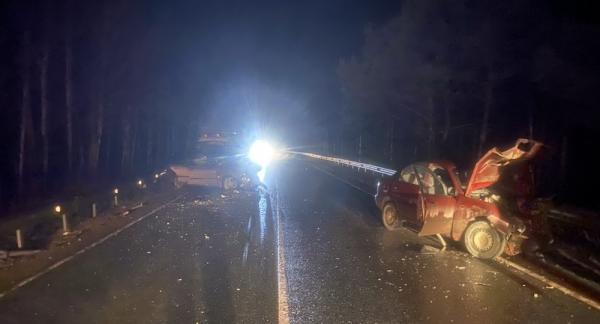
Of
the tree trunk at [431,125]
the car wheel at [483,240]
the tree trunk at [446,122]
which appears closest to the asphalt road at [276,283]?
the car wheel at [483,240]

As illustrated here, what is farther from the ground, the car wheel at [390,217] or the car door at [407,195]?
the car door at [407,195]

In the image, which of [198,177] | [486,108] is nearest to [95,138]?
[198,177]

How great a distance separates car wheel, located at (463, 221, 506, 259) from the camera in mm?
8203

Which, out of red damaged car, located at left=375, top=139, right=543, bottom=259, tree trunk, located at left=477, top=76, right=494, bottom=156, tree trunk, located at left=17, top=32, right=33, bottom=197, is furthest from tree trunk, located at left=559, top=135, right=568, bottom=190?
tree trunk, located at left=17, top=32, right=33, bottom=197

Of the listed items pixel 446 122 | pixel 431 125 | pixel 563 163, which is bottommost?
pixel 563 163

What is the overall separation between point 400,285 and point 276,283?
181 cm

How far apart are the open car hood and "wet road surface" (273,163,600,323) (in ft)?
4.52

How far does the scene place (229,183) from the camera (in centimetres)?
1858

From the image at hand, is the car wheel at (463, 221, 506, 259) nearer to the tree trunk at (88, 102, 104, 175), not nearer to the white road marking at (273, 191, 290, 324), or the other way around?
the white road marking at (273, 191, 290, 324)

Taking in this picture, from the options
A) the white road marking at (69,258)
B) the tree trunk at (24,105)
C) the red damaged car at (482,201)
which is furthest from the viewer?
the tree trunk at (24,105)

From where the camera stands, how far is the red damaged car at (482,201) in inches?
323

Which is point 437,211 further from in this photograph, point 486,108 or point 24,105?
point 24,105

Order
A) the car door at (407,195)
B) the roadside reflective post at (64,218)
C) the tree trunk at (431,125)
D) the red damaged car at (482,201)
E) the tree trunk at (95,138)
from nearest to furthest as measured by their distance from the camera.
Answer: the red damaged car at (482,201) < the car door at (407,195) < the roadside reflective post at (64,218) < the tree trunk at (95,138) < the tree trunk at (431,125)

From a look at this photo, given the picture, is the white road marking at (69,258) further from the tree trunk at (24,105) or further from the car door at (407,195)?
the tree trunk at (24,105)
